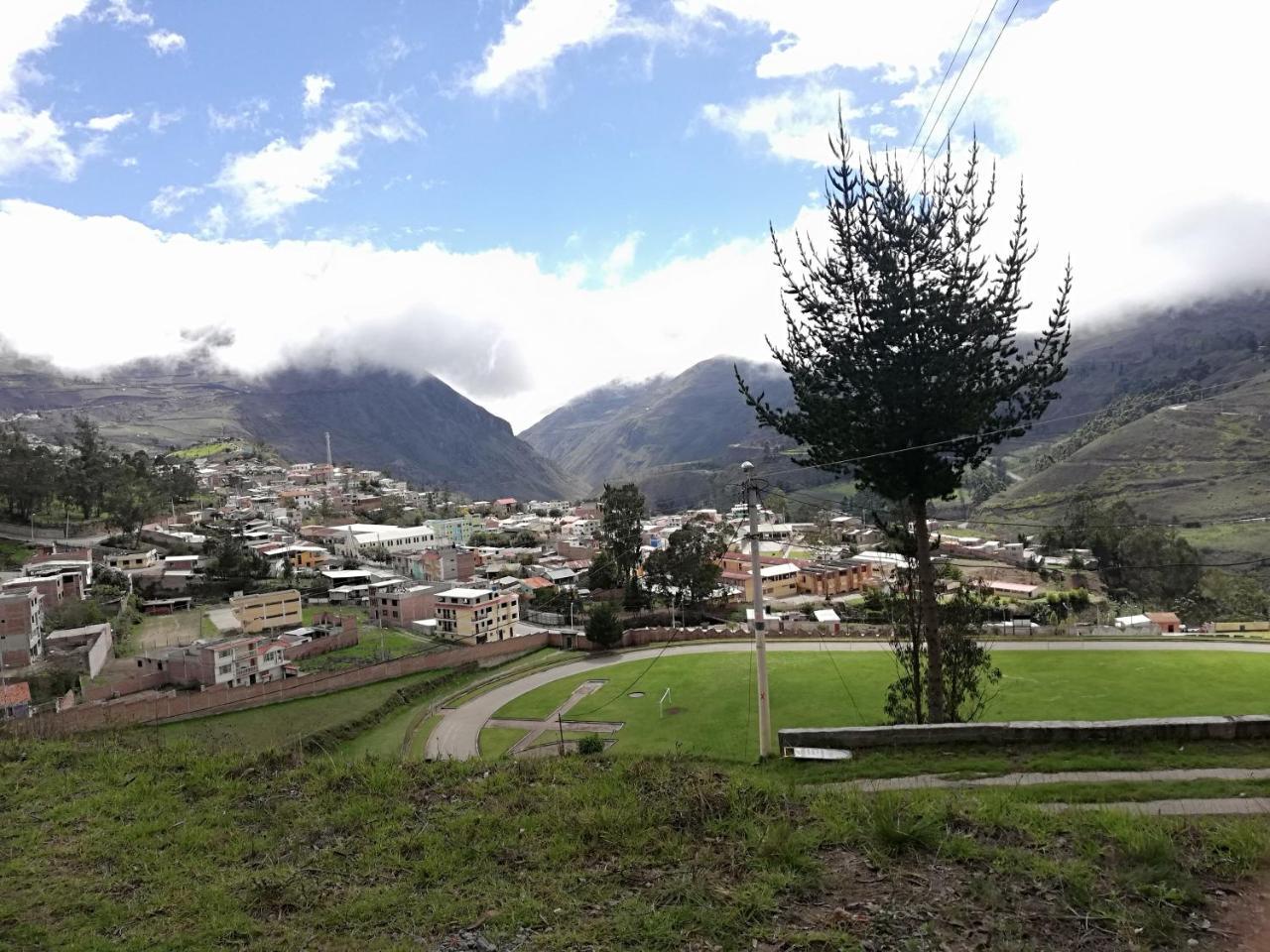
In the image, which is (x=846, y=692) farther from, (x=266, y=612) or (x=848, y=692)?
(x=266, y=612)

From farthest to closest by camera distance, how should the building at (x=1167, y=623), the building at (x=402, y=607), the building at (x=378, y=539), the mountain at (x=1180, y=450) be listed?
the mountain at (x=1180, y=450)
the building at (x=378, y=539)
the building at (x=402, y=607)
the building at (x=1167, y=623)

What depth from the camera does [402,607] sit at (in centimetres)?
3709

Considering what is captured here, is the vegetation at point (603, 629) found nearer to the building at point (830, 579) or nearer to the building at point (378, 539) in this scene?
the building at point (830, 579)

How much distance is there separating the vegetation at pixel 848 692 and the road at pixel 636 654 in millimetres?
770

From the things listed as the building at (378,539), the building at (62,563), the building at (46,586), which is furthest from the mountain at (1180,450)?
the building at (378,539)

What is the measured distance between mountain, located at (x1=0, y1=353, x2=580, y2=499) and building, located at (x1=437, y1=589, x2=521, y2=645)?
11322 cm

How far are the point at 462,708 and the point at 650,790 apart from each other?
2025 cm

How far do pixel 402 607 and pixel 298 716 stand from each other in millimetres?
14079

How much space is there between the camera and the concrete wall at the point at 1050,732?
23.7 feet

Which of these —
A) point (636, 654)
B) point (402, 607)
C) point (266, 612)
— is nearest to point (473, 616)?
point (402, 607)

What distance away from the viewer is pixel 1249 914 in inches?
155

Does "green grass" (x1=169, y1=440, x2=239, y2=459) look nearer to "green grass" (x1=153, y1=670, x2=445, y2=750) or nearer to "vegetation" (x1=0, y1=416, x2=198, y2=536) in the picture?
"vegetation" (x1=0, y1=416, x2=198, y2=536)

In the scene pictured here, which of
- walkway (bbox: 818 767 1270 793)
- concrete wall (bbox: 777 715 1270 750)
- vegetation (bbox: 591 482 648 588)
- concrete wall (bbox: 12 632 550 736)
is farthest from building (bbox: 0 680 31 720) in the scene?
vegetation (bbox: 591 482 648 588)

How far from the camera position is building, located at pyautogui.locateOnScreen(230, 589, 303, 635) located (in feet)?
112
